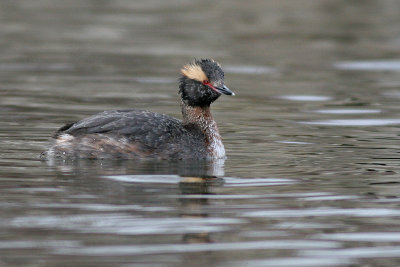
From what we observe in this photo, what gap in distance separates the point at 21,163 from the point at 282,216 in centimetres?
353

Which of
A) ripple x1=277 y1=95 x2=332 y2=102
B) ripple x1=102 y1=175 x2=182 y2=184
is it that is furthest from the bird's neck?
ripple x1=277 y1=95 x2=332 y2=102

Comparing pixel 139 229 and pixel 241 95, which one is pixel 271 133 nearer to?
pixel 241 95

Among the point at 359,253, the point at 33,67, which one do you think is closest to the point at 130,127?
the point at 359,253

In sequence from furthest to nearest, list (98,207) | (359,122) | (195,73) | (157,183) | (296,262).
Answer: (359,122)
(195,73)
(157,183)
(98,207)
(296,262)

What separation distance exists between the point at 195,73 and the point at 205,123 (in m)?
0.63

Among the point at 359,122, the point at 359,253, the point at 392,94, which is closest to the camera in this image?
the point at 359,253

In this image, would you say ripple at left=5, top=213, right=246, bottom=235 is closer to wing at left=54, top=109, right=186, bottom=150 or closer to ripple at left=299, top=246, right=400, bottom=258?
ripple at left=299, top=246, right=400, bottom=258

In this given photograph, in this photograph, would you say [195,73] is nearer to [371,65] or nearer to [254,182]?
[254,182]

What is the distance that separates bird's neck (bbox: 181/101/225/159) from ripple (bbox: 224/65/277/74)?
7.72 meters

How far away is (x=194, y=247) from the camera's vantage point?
726 centimetres

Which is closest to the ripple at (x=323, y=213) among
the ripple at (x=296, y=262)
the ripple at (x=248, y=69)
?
the ripple at (x=296, y=262)

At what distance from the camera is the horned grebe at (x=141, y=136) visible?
1089cm

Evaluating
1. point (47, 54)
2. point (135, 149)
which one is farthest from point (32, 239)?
point (47, 54)

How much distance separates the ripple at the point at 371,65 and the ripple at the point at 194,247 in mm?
12742
